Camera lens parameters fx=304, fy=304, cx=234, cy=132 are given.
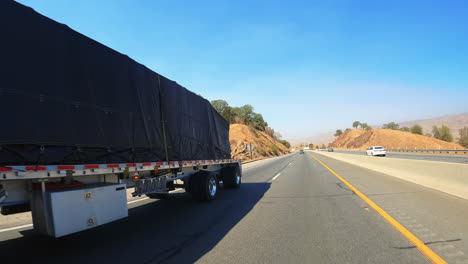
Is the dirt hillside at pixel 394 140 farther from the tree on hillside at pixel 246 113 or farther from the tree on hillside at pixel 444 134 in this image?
the tree on hillside at pixel 246 113

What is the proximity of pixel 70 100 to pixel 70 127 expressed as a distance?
466 millimetres

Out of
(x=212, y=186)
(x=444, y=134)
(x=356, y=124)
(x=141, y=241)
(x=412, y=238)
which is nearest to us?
(x=412, y=238)

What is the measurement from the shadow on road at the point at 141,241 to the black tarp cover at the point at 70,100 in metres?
1.53

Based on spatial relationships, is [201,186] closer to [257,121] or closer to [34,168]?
[34,168]

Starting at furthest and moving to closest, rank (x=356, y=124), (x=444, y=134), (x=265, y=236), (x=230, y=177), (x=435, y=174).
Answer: (x=356, y=124)
(x=444, y=134)
(x=230, y=177)
(x=435, y=174)
(x=265, y=236)

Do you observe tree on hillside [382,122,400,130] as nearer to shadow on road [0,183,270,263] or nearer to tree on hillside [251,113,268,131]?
tree on hillside [251,113,268,131]

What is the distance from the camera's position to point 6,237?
609cm

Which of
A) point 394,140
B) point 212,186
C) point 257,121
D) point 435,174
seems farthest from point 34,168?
point 394,140

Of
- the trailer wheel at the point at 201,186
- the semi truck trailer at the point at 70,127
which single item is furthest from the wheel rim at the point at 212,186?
the semi truck trailer at the point at 70,127

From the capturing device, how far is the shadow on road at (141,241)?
482cm

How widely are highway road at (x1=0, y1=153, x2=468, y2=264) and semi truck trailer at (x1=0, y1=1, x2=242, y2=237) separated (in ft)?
2.53

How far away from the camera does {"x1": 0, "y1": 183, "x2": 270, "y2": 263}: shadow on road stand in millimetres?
4816

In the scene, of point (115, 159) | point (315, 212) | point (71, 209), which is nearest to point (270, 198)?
point (315, 212)

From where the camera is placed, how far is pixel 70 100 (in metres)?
5.20
